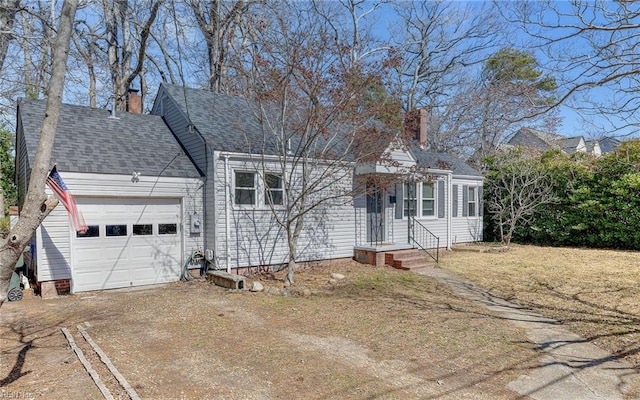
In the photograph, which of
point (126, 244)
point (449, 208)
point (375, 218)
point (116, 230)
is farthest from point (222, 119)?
point (449, 208)

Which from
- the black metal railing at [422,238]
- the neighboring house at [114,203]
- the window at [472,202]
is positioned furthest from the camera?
the window at [472,202]

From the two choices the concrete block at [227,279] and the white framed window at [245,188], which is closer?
the concrete block at [227,279]

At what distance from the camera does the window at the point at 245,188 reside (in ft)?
34.7

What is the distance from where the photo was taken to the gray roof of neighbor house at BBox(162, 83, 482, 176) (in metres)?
10.6

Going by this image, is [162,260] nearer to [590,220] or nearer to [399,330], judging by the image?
[399,330]

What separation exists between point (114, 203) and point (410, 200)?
9.51 meters

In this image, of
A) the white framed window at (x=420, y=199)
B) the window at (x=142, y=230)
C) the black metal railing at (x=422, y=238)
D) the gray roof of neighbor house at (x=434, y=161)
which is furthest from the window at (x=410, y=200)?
the window at (x=142, y=230)

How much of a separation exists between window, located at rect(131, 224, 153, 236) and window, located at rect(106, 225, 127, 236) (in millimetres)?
200

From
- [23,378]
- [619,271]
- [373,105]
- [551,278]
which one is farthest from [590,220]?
[23,378]

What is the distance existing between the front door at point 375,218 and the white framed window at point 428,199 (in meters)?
2.30

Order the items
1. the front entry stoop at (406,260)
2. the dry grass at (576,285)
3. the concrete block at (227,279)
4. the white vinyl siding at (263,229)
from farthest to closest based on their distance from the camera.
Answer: the front entry stoop at (406,260), the white vinyl siding at (263,229), the concrete block at (227,279), the dry grass at (576,285)

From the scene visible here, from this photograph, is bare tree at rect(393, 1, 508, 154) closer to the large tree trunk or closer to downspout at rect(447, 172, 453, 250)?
downspout at rect(447, 172, 453, 250)

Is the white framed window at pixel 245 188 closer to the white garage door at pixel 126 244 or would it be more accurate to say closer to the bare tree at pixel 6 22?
the white garage door at pixel 126 244

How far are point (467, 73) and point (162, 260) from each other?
83.7 ft
